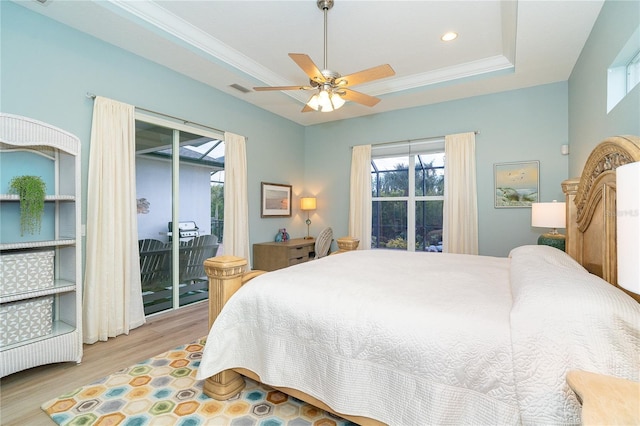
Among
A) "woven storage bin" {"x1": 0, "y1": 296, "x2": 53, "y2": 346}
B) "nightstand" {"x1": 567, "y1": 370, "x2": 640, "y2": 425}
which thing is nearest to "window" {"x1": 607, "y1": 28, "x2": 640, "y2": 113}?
"nightstand" {"x1": 567, "y1": 370, "x2": 640, "y2": 425}

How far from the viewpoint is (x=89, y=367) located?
2289mm

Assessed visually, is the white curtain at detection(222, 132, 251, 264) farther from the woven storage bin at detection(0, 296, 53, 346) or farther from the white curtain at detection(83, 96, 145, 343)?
the woven storage bin at detection(0, 296, 53, 346)

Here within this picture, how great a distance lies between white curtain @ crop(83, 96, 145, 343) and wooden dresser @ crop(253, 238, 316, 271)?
1.76 meters

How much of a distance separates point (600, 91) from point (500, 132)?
1.66m

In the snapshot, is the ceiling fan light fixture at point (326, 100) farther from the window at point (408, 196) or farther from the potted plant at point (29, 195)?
the window at point (408, 196)

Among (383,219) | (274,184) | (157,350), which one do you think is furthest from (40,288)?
(383,219)

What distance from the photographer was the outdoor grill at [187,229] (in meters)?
3.66

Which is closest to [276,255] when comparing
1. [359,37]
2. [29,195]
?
[29,195]

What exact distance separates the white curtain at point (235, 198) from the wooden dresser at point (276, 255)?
11.9 inches

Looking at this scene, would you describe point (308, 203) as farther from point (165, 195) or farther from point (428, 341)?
point (428, 341)

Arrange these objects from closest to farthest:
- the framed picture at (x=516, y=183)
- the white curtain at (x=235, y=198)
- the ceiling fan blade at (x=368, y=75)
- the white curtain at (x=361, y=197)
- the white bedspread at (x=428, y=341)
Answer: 1. the white bedspread at (x=428, y=341)
2. the ceiling fan blade at (x=368, y=75)
3. the framed picture at (x=516, y=183)
4. the white curtain at (x=235, y=198)
5. the white curtain at (x=361, y=197)

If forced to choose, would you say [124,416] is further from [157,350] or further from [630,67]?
[630,67]

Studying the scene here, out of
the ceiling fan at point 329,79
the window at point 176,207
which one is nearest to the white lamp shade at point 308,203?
the window at point 176,207

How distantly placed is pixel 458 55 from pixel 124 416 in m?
4.32
